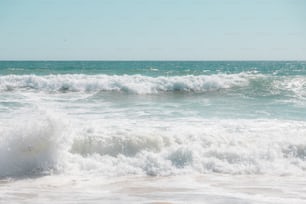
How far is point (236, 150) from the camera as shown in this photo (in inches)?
363

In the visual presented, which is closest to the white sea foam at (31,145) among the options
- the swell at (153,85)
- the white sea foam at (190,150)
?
the white sea foam at (190,150)

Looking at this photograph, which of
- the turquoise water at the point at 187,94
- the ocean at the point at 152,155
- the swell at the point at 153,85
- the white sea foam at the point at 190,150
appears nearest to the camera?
the ocean at the point at 152,155

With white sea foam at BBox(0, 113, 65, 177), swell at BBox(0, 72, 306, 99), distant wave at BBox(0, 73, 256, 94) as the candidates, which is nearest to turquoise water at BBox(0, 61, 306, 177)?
white sea foam at BBox(0, 113, 65, 177)

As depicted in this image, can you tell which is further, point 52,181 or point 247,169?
point 247,169

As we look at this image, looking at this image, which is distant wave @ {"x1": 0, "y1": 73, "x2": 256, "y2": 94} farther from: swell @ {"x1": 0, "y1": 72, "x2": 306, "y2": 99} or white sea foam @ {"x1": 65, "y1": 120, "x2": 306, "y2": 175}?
white sea foam @ {"x1": 65, "y1": 120, "x2": 306, "y2": 175}

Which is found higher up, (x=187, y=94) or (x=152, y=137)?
(x=152, y=137)

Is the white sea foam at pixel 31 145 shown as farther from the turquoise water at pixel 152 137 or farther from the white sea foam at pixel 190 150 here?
the white sea foam at pixel 190 150

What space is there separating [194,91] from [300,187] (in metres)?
14.8

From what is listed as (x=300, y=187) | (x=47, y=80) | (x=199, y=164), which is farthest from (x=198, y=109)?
(x=47, y=80)

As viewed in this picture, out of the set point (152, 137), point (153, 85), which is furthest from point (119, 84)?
point (152, 137)

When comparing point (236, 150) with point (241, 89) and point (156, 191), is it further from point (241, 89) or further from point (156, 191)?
point (241, 89)

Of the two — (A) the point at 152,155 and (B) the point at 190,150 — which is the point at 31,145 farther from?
(B) the point at 190,150

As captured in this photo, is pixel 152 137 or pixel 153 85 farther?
pixel 153 85

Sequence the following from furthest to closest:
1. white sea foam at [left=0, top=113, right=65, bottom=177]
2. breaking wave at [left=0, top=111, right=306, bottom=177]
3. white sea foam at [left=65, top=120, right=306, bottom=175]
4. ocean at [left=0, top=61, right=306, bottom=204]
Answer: white sea foam at [left=65, top=120, right=306, bottom=175] < breaking wave at [left=0, top=111, right=306, bottom=177] < white sea foam at [left=0, top=113, right=65, bottom=177] < ocean at [left=0, top=61, right=306, bottom=204]
